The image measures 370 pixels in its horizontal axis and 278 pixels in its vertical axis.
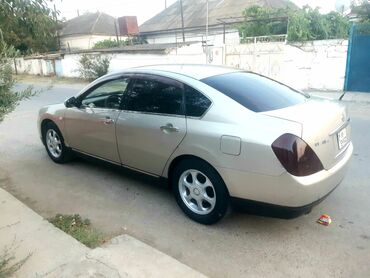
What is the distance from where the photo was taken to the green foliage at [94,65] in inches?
891

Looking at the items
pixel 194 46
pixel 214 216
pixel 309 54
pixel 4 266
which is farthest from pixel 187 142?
pixel 194 46

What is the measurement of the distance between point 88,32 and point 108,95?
43366 millimetres

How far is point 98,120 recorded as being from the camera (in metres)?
4.77

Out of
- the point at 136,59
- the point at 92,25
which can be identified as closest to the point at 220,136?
the point at 136,59

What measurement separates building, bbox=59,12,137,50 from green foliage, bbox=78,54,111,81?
2012cm

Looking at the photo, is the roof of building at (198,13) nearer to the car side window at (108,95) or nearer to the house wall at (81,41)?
the house wall at (81,41)

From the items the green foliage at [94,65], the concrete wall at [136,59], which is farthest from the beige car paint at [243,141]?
the green foliage at [94,65]

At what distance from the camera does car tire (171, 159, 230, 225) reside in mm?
3586

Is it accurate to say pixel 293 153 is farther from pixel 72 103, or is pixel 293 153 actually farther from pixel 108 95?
pixel 72 103

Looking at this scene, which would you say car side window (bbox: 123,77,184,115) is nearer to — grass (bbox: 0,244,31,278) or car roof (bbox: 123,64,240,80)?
car roof (bbox: 123,64,240,80)

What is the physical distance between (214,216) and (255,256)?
1.96ft

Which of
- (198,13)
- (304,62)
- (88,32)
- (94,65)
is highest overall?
(198,13)

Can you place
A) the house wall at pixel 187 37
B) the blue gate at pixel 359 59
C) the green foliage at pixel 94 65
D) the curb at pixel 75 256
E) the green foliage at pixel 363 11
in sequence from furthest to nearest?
the house wall at pixel 187 37, the green foliage at pixel 94 65, the green foliage at pixel 363 11, the blue gate at pixel 359 59, the curb at pixel 75 256

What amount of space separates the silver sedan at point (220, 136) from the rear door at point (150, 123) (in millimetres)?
11
